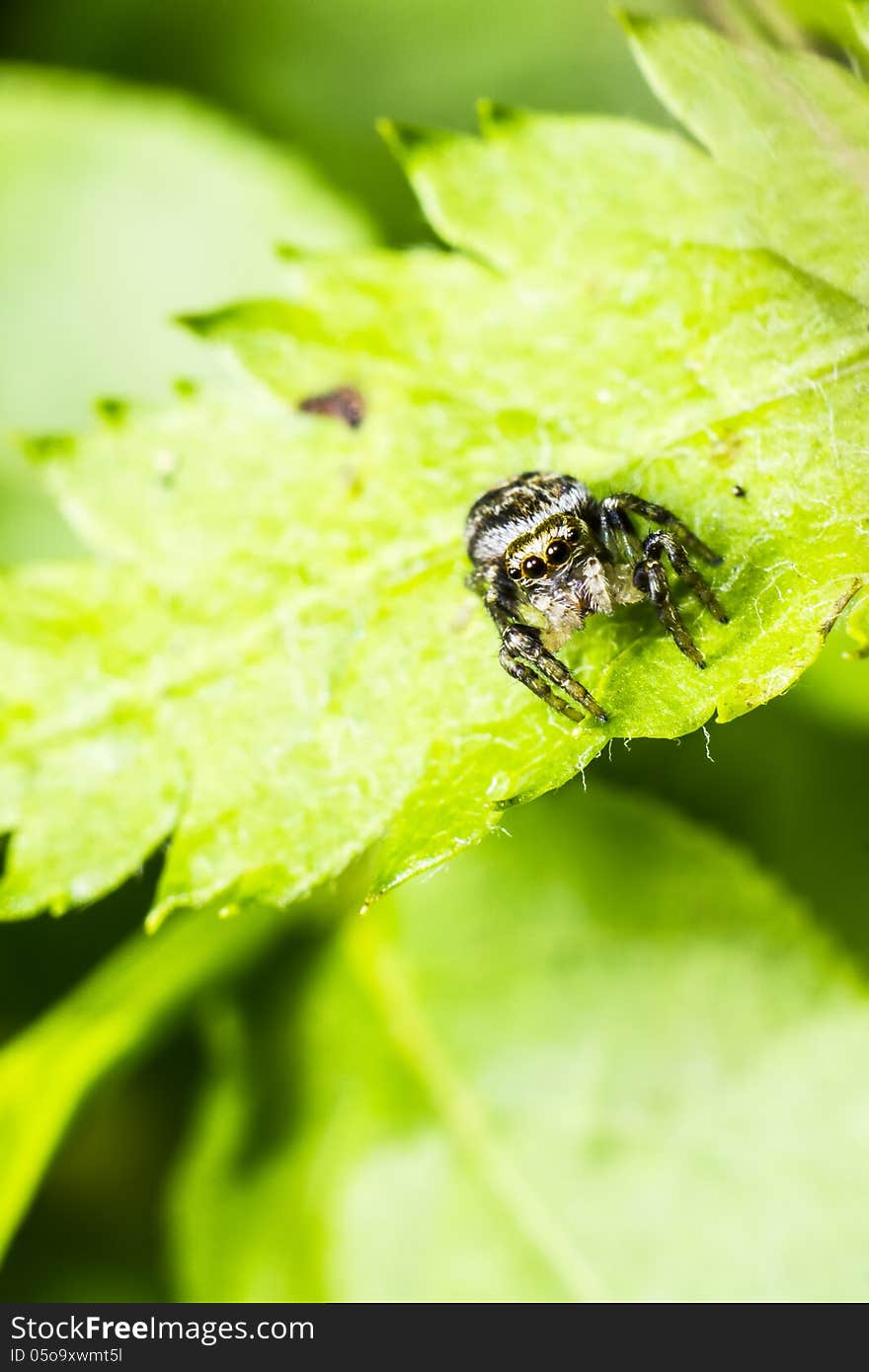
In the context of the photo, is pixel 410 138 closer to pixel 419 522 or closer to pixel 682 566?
pixel 419 522

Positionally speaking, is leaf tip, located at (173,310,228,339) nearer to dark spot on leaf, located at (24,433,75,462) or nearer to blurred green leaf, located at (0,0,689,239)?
dark spot on leaf, located at (24,433,75,462)

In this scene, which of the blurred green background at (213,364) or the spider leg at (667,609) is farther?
the blurred green background at (213,364)

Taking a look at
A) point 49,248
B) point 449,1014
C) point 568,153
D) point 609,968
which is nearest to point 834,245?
point 568,153

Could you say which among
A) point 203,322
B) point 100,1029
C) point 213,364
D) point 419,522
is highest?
point 203,322

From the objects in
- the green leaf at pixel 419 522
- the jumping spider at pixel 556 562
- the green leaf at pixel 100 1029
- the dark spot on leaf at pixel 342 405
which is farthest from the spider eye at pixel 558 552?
the green leaf at pixel 100 1029

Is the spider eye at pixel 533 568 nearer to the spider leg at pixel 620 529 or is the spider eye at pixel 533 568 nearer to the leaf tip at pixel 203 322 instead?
the spider leg at pixel 620 529

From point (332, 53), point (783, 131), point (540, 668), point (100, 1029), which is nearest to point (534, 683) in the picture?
point (540, 668)

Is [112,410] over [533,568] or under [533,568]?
over

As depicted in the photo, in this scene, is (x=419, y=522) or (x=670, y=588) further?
(x=419, y=522)
